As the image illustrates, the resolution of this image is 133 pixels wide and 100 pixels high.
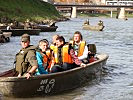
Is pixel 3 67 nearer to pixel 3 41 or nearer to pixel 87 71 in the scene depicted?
pixel 87 71

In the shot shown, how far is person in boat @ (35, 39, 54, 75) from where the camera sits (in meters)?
11.7

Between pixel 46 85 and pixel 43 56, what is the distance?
85 centimetres

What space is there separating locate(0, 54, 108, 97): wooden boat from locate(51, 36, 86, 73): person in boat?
34cm

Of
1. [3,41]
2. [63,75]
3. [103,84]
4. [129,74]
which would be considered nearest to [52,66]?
[63,75]

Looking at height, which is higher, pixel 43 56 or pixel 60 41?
pixel 60 41

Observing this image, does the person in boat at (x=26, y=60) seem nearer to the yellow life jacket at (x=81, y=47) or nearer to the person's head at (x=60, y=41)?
the person's head at (x=60, y=41)

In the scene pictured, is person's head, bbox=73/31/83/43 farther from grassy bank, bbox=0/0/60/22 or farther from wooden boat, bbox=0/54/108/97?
grassy bank, bbox=0/0/60/22

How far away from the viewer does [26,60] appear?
11336mm

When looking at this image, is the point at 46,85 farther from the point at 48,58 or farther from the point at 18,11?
the point at 18,11

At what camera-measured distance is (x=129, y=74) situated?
57.0ft

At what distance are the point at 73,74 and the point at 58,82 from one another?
76 centimetres

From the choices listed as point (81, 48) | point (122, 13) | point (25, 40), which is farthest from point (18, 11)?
point (122, 13)

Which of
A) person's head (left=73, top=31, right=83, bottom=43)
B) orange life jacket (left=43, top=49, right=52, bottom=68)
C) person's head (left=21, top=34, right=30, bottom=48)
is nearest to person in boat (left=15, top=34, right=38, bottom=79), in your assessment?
person's head (left=21, top=34, right=30, bottom=48)

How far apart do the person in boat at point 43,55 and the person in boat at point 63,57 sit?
30 centimetres
